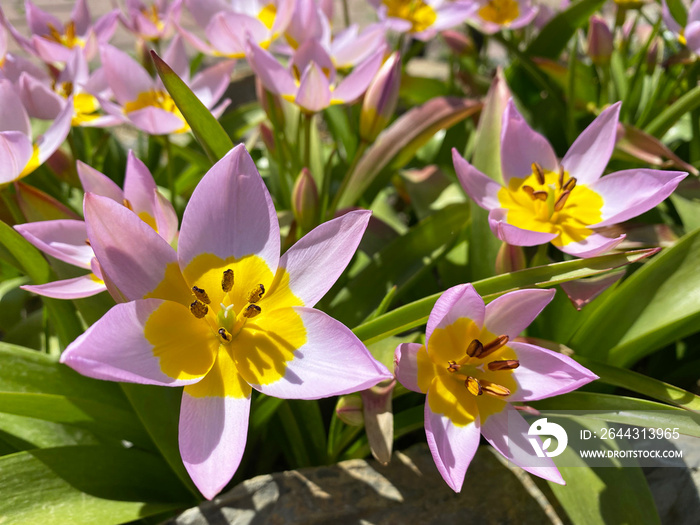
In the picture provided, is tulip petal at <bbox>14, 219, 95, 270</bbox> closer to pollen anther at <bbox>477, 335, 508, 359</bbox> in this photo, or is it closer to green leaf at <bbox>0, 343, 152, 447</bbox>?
green leaf at <bbox>0, 343, 152, 447</bbox>

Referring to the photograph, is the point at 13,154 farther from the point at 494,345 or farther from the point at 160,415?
the point at 494,345

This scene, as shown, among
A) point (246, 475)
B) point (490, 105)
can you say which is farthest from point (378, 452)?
point (490, 105)

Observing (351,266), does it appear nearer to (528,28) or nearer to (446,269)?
(446,269)

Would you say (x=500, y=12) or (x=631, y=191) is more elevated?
(x=500, y=12)

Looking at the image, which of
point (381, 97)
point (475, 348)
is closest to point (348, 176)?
point (381, 97)

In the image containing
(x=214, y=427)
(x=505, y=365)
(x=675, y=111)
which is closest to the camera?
(x=214, y=427)

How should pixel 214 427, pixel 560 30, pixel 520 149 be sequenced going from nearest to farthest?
pixel 214 427 < pixel 520 149 < pixel 560 30

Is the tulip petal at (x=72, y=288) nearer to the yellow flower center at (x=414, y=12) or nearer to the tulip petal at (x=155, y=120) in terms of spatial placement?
the tulip petal at (x=155, y=120)
